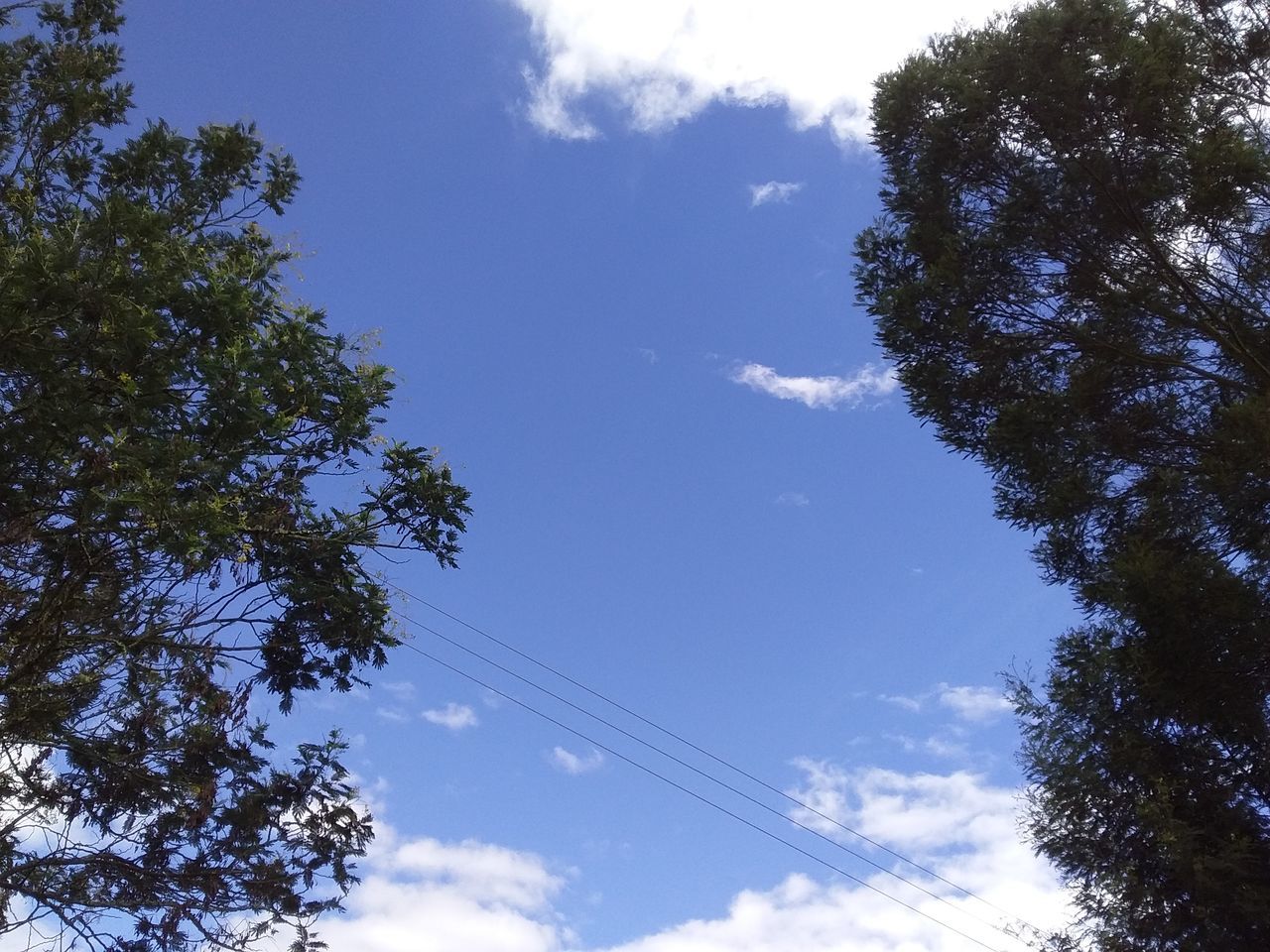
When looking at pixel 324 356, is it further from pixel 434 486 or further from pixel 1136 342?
pixel 1136 342

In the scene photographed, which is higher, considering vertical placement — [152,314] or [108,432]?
[152,314]

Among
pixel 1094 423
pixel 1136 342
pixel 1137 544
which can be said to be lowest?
pixel 1137 544

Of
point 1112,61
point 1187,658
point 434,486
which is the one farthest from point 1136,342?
point 434,486

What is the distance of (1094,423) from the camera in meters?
10.1

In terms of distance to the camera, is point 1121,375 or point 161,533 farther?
point 1121,375

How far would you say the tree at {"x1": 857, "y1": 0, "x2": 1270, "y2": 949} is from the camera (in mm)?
7742

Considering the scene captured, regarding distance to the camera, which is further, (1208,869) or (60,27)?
(60,27)

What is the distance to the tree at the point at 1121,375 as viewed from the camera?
7742 millimetres

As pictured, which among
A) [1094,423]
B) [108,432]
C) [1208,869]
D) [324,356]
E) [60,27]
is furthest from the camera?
[1094,423]

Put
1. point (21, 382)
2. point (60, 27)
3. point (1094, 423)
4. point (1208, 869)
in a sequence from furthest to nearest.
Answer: point (1094, 423) → point (60, 27) → point (1208, 869) → point (21, 382)

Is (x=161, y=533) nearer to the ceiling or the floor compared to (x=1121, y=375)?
nearer to the floor

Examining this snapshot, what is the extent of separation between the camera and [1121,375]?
10195 millimetres

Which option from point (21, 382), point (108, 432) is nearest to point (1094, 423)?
point (108, 432)

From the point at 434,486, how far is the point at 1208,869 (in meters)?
7.08
